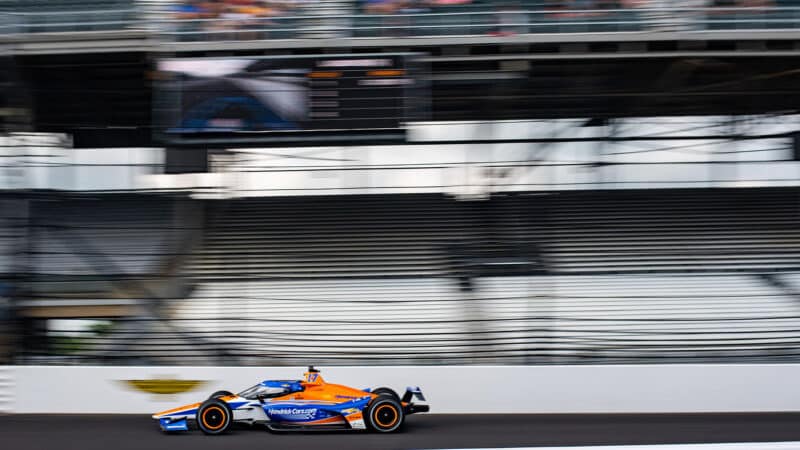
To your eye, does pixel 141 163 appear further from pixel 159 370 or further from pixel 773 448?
pixel 773 448

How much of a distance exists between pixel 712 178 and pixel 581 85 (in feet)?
8.88

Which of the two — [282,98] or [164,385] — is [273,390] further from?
[282,98]

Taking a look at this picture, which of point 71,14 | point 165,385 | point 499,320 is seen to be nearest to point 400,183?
point 499,320

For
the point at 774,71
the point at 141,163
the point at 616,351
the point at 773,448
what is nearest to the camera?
the point at 773,448

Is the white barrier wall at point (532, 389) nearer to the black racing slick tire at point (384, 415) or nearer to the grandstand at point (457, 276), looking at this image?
the grandstand at point (457, 276)

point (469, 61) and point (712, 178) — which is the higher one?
point (469, 61)

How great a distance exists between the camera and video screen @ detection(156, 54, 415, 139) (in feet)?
33.5

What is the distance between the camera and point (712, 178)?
13000 mm

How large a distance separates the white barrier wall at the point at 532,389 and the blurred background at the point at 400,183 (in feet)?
1.60

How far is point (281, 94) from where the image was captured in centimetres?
1028

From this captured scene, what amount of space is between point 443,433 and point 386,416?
1.84ft

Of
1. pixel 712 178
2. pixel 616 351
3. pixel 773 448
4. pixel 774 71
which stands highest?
pixel 774 71

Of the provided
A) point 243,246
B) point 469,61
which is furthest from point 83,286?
point 469,61

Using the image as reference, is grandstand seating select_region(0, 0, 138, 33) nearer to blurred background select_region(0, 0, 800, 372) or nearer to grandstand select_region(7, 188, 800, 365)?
blurred background select_region(0, 0, 800, 372)
